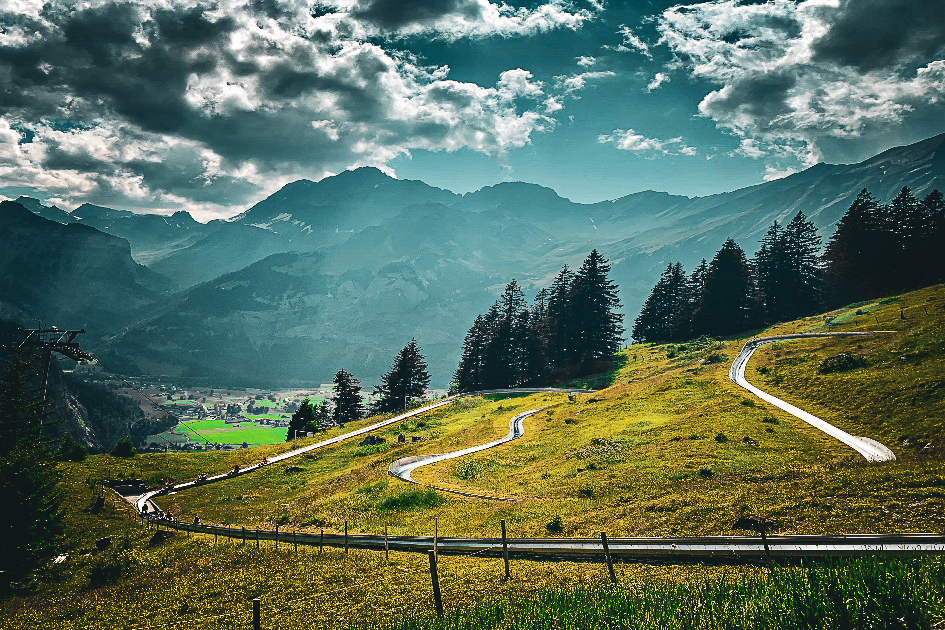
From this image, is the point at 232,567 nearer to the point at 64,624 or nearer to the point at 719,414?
the point at 64,624

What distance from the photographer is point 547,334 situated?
97.4 m

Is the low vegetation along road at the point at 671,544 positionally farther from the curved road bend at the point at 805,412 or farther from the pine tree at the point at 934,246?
the pine tree at the point at 934,246

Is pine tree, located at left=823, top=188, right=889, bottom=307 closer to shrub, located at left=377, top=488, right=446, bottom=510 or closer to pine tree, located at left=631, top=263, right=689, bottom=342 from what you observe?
pine tree, located at left=631, top=263, right=689, bottom=342

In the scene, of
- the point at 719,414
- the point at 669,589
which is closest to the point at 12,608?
the point at 669,589

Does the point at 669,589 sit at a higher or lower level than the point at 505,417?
higher

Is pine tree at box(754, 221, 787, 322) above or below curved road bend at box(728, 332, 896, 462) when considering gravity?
above

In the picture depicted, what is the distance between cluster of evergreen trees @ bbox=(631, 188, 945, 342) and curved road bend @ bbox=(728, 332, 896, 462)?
59.6 ft

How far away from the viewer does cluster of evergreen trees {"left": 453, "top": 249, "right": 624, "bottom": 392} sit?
3595 inches

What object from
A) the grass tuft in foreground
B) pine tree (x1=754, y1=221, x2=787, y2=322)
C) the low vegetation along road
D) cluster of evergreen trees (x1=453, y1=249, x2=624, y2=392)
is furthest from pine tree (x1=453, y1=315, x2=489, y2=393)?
the grass tuft in foreground

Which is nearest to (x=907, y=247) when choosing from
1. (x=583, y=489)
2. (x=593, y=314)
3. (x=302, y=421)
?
(x=593, y=314)

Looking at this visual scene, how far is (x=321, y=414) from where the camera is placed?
371 ft

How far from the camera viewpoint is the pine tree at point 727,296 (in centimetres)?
8319

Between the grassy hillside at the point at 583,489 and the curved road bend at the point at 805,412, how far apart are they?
0.77 metres

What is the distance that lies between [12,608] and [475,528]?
19.5 m
